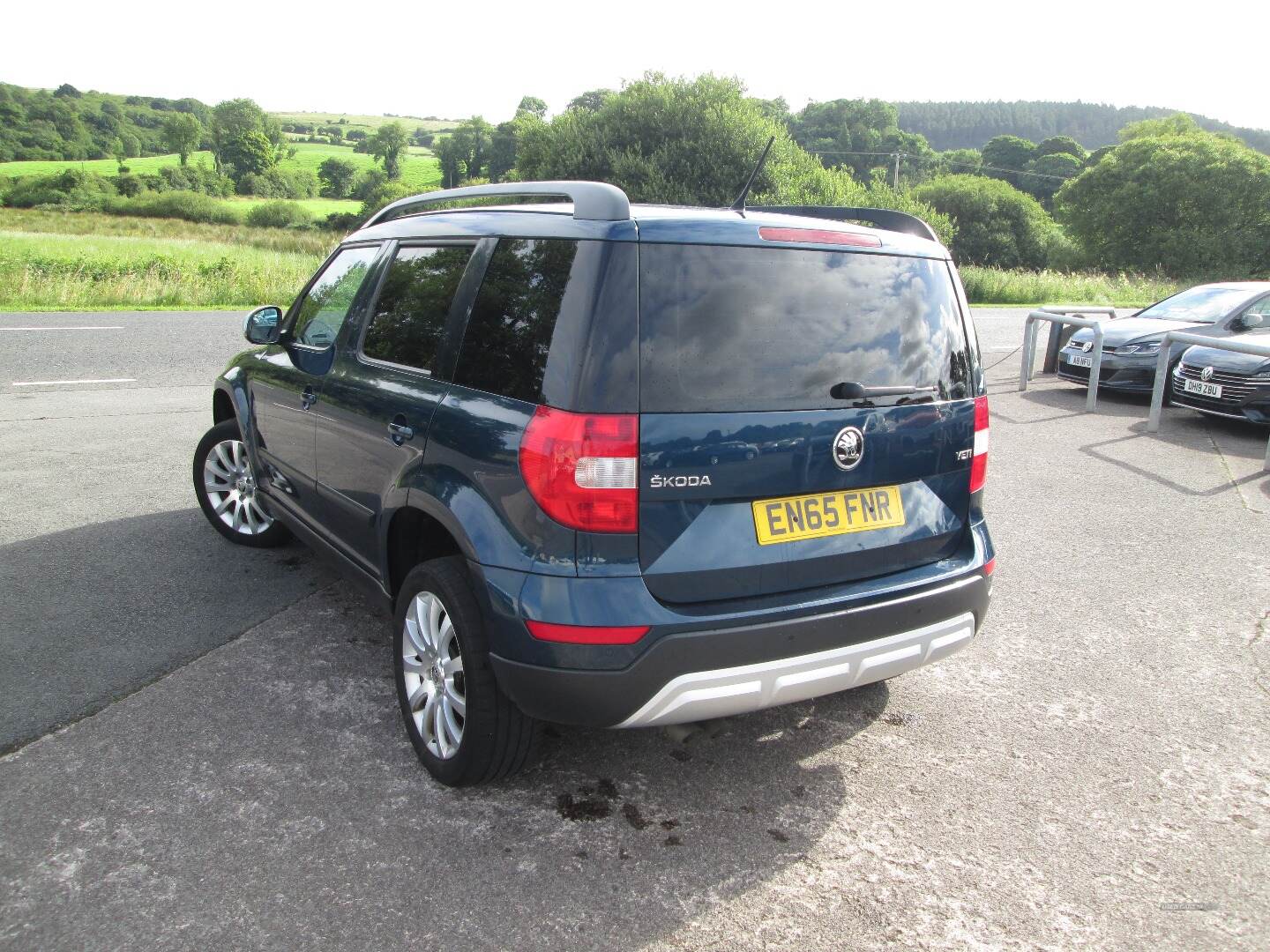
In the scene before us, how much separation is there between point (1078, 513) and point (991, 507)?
61 cm

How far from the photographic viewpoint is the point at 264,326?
473cm

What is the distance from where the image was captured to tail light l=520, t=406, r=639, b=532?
Result: 2574 millimetres

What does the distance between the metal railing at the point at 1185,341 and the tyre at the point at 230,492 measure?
777 centimetres

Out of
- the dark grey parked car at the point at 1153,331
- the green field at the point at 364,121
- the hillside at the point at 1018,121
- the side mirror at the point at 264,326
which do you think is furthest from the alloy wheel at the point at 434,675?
the hillside at the point at 1018,121

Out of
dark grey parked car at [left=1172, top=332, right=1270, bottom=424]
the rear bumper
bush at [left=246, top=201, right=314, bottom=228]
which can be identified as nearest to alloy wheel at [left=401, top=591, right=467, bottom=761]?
the rear bumper

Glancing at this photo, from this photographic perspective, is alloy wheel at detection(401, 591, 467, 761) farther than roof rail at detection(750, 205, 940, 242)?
No

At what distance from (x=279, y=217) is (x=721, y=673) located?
67.7 metres

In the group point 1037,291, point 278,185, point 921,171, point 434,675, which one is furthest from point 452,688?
point 921,171

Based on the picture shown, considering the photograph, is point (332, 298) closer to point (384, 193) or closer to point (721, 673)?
point (721, 673)

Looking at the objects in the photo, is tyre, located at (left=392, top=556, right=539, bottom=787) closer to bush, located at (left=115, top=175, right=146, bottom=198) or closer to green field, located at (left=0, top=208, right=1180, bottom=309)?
green field, located at (left=0, top=208, right=1180, bottom=309)

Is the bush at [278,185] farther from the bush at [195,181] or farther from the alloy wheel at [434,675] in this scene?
the alloy wheel at [434,675]

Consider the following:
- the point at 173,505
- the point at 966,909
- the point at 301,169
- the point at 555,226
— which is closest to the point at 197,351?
the point at 173,505

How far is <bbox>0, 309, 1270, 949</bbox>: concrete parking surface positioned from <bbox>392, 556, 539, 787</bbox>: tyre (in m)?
0.15

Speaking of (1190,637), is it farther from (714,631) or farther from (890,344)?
(714,631)
